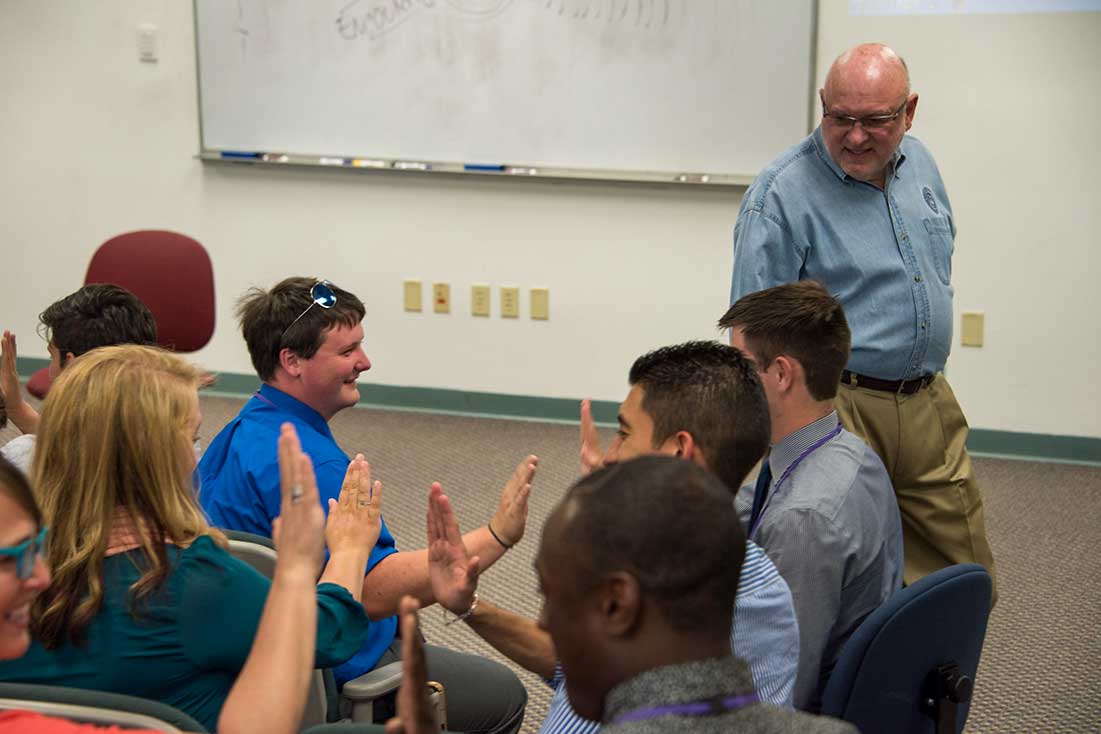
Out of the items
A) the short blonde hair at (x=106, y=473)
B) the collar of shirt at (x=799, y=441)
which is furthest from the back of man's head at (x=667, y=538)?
the collar of shirt at (x=799, y=441)

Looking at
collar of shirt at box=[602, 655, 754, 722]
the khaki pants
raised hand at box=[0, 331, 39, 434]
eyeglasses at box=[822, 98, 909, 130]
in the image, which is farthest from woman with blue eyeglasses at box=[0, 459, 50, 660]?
eyeglasses at box=[822, 98, 909, 130]

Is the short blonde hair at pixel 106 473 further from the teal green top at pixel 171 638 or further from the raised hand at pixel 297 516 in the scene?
the raised hand at pixel 297 516

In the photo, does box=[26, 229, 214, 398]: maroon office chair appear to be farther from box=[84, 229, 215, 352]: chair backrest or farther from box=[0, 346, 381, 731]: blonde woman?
box=[0, 346, 381, 731]: blonde woman

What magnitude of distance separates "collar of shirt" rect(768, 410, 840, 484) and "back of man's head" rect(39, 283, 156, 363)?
4.93 feet

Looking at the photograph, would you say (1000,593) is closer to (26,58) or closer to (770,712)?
(770,712)

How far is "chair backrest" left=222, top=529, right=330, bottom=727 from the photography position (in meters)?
1.89

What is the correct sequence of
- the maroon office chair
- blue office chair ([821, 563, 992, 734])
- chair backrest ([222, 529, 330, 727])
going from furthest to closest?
the maroon office chair, chair backrest ([222, 529, 330, 727]), blue office chair ([821, 563, 992, 734])

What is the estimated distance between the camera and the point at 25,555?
1.35 metres

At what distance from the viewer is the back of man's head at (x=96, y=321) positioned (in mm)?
2861

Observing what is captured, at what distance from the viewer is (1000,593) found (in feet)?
12.3

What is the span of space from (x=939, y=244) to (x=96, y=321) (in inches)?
77.1

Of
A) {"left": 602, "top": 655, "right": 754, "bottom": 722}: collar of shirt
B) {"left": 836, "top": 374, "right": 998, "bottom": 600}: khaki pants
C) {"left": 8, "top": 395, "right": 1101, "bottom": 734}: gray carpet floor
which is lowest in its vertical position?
{"left": 8, "top": 395, "right": 1101, "bottom": 734}: gray carpet floor

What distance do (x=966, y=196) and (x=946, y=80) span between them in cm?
46

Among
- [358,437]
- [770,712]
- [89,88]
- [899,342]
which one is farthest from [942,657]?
[89,88]
